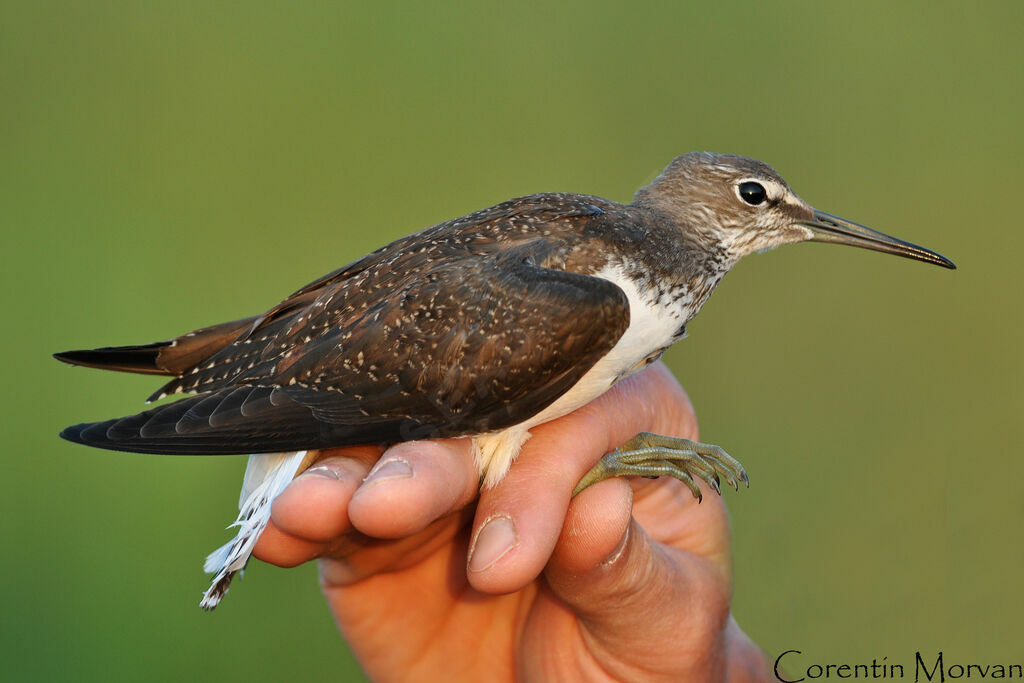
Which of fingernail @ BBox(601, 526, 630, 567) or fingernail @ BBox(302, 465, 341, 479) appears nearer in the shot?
fingernail @ BBox(302, 465, 341, 479)

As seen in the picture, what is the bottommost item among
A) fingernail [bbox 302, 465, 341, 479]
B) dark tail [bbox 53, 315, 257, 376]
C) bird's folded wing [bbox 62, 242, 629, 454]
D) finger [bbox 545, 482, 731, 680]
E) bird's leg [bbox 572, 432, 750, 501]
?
finger [bbox 545, 482, 731, 680]

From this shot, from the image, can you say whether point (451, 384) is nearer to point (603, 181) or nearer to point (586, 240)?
point (586, 240)

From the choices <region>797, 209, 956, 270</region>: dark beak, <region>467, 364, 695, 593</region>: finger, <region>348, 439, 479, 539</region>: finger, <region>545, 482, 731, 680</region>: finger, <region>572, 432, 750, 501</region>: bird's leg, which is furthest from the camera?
<region>797, 209, 956, 270</region>: dark beak

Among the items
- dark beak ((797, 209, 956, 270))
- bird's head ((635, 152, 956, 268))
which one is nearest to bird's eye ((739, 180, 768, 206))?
bird's head ((635, 152, 956, 268))

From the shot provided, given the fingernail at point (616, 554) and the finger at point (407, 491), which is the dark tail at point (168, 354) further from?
the fingernail at point (616, 554)

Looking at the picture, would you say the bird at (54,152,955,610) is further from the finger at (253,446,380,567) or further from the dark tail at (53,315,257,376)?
the finger at (253,446,380,567)

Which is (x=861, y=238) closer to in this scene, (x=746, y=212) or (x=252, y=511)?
(x=746, y=212)
